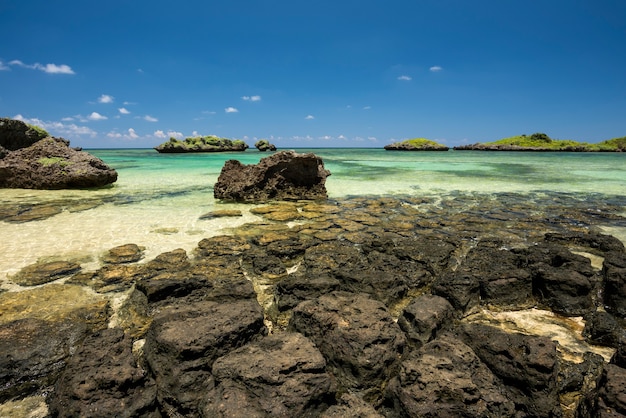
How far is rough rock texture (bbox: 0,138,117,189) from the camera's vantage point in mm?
12633

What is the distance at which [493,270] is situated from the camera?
463cm

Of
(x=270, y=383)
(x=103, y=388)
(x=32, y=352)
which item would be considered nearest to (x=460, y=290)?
(x=270, y=383)

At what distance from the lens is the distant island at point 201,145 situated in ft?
204

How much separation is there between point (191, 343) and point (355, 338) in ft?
4.58

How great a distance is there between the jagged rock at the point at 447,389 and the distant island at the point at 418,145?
8734cm

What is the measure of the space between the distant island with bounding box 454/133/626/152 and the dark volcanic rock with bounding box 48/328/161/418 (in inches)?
3479

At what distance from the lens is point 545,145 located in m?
76.3

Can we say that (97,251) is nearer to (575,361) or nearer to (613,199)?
(575,361)

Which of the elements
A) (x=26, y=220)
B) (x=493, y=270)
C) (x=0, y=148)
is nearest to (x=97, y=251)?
(x=26, y=220)

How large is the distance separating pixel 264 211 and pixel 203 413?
7.21 metres

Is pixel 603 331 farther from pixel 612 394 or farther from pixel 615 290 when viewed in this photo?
pixel 612 394

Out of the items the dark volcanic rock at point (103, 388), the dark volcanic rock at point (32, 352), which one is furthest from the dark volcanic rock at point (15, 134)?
the dark volcanic rock at point (103, 388)

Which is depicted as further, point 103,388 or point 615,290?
point 615,290

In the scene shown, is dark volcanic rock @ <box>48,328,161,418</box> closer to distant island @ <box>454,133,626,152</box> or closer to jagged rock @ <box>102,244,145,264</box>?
jagged rock @ <box>102,244,145,264</box>
